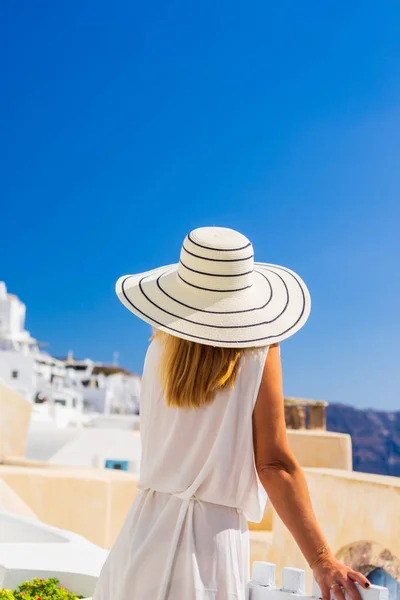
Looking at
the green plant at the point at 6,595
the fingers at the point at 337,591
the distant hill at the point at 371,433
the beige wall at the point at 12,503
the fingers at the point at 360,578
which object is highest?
the distant hill at the point at 371,433

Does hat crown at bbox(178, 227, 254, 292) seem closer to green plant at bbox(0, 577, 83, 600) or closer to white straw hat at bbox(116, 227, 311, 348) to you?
white straw hat at bbox(116, 227, 311, 348)

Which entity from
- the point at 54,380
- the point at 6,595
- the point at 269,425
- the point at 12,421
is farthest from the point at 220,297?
the point at 54,380

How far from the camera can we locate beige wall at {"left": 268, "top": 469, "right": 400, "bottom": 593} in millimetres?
7520

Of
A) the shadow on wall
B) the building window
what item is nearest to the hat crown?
the shadow on wall

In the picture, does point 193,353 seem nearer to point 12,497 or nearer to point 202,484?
point 202,484

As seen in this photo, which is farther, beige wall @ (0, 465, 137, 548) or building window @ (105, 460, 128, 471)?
building window @ (105, 460, 128, 471)

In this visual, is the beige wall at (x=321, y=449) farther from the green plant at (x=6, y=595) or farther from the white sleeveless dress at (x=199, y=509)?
the white sleeveless dress at (x=199, y=509)

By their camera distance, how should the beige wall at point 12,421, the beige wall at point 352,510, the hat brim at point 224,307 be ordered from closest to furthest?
the hat brim at point 224,307 → the beige wall at point 352,510 → the beige wall at point 12,421

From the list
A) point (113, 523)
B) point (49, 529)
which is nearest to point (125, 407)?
point (113, 523)

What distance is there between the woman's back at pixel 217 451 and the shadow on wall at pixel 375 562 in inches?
231

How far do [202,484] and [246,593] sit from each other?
12.9 inches

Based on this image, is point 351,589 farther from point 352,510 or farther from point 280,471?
point 352,510

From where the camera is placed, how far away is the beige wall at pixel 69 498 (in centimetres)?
1153

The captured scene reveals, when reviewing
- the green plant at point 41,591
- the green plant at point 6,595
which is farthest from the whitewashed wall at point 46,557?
the green plant at point 6,595
